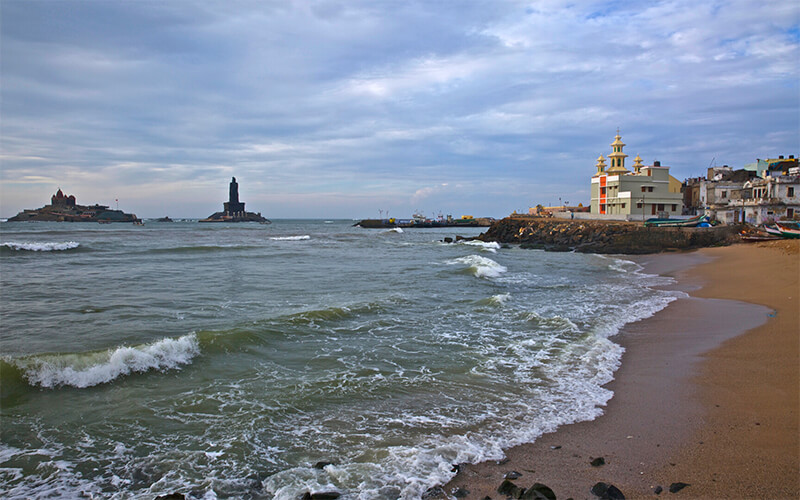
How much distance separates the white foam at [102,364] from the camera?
6707 mm

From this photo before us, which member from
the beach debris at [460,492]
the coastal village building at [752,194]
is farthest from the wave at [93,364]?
the coastal village building at [752,194]

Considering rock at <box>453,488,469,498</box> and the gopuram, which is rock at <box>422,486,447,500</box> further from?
the gopuram

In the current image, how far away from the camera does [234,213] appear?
461 feet

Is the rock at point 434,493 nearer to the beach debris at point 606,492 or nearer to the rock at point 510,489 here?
the rock at point 510,489

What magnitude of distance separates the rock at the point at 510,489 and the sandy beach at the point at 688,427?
0.06 m

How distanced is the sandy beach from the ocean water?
1.14ft

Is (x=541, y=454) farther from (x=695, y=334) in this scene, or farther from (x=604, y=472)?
(x=695, y=334)

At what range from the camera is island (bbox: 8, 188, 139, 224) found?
94.5 metres

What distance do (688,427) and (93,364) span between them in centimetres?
833

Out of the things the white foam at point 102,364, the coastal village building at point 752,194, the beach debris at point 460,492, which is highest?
the coastal village building at point 752,194

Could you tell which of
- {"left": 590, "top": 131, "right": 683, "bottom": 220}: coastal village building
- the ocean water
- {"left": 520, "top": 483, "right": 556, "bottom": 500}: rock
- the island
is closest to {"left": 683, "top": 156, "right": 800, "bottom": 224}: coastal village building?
{"left": 590, "top": 131, "right": 683, "bottom": 220}: coastal village building

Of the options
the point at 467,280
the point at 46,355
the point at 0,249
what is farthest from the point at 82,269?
the point at 467,280

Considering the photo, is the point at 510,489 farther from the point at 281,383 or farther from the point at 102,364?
the point at 102,364

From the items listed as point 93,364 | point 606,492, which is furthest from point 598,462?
point 93,364
